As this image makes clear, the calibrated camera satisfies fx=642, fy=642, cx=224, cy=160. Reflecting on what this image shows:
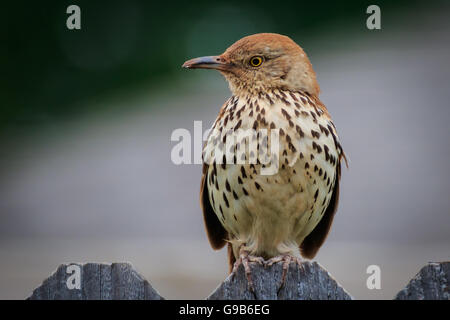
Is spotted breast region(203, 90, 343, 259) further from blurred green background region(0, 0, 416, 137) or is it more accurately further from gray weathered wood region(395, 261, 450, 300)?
blurred green background region(0, 0, 416, 137)

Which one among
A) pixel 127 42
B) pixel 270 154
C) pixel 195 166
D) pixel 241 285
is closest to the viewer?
pixel 241 285

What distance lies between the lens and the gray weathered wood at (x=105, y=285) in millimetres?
2457

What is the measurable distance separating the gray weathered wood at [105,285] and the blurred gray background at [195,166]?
6.03ft

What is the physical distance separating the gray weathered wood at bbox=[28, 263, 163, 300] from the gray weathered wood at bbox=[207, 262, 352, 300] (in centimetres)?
27

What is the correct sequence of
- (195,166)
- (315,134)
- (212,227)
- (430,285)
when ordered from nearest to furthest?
1. (430,285)
2. (315,134)
3. (212,227)
4. (195,166)

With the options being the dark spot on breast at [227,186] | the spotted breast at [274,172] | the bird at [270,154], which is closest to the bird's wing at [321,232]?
the bird at [270,154]

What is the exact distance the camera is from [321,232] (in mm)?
3922

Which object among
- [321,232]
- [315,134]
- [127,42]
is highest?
[127,42]

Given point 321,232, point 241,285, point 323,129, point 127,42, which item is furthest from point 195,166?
point 241,285

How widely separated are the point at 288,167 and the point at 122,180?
2605 millimetres

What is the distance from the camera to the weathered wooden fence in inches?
95.0

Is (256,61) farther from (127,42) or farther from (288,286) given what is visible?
(127,42)

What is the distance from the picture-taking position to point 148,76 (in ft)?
20.2

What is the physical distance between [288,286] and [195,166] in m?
3.35
